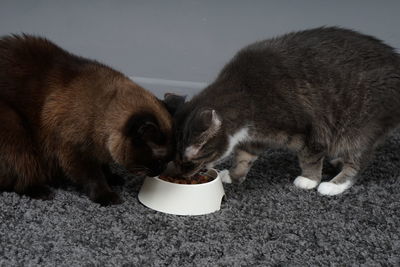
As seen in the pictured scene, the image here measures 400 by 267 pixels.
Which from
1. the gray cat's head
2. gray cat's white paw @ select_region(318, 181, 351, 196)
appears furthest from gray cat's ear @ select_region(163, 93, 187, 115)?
gray cat's white paw @ select_region(318, 181, 351, 196)

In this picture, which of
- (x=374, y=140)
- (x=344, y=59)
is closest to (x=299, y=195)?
(x=374, y=140)

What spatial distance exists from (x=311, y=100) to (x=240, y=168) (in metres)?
0.45

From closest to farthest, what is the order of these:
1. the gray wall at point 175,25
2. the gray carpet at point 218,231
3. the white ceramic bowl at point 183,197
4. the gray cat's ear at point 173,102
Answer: the gray carpet at point 218,231
the white ceramic bowl at point 183,197
the gray cat's ear at point 173,102
the gray wall at point 175,25

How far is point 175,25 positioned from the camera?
10.7 ft

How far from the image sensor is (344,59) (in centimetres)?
227

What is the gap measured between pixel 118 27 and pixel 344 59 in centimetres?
157

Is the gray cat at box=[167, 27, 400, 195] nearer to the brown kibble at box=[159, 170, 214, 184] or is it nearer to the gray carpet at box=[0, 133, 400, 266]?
the brown kibble at box=[159, 170, 214, 184]

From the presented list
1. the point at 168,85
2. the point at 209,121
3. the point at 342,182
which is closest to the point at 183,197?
the point at 209,121

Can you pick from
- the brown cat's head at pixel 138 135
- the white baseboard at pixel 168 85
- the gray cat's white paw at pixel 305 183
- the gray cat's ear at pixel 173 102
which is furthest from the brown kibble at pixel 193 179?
the white baseboard at pixel 168 85

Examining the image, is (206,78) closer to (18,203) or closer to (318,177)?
(318,177)

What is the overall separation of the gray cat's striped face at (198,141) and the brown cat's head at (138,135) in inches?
2.0

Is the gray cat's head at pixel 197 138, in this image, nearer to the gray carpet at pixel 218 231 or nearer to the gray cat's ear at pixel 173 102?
the gray cat's ear at pixel 173 102

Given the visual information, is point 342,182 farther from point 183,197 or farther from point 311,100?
point 183,197

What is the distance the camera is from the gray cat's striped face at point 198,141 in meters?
1.97
